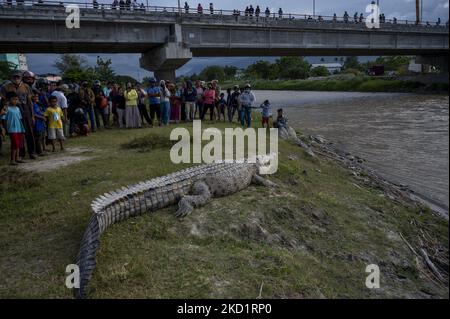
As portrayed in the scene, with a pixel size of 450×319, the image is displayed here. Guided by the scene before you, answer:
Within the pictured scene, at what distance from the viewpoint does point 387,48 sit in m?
38.5

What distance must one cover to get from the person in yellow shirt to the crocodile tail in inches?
382

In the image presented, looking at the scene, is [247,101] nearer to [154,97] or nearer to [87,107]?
[154,97]

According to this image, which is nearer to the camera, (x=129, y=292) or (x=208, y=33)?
(x=129, y=292)

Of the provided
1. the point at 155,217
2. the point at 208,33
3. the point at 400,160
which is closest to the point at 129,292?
the point at 155,217

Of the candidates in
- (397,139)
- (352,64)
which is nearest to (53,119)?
(397,139)

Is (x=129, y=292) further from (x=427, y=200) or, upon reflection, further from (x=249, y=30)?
(x=249, y=30)

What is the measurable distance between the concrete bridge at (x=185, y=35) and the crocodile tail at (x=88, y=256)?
63.1 feet

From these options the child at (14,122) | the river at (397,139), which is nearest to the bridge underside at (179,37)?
the river at (397,139)

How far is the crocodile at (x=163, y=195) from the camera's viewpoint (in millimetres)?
4277

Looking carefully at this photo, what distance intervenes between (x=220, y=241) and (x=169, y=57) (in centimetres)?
2356

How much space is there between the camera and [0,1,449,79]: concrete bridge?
22.7 meters

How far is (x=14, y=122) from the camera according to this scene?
28.2ft

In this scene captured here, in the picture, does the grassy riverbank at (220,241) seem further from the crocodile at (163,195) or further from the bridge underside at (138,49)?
the bridge underside at (138,49)

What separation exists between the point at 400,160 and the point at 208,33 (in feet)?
66.9
